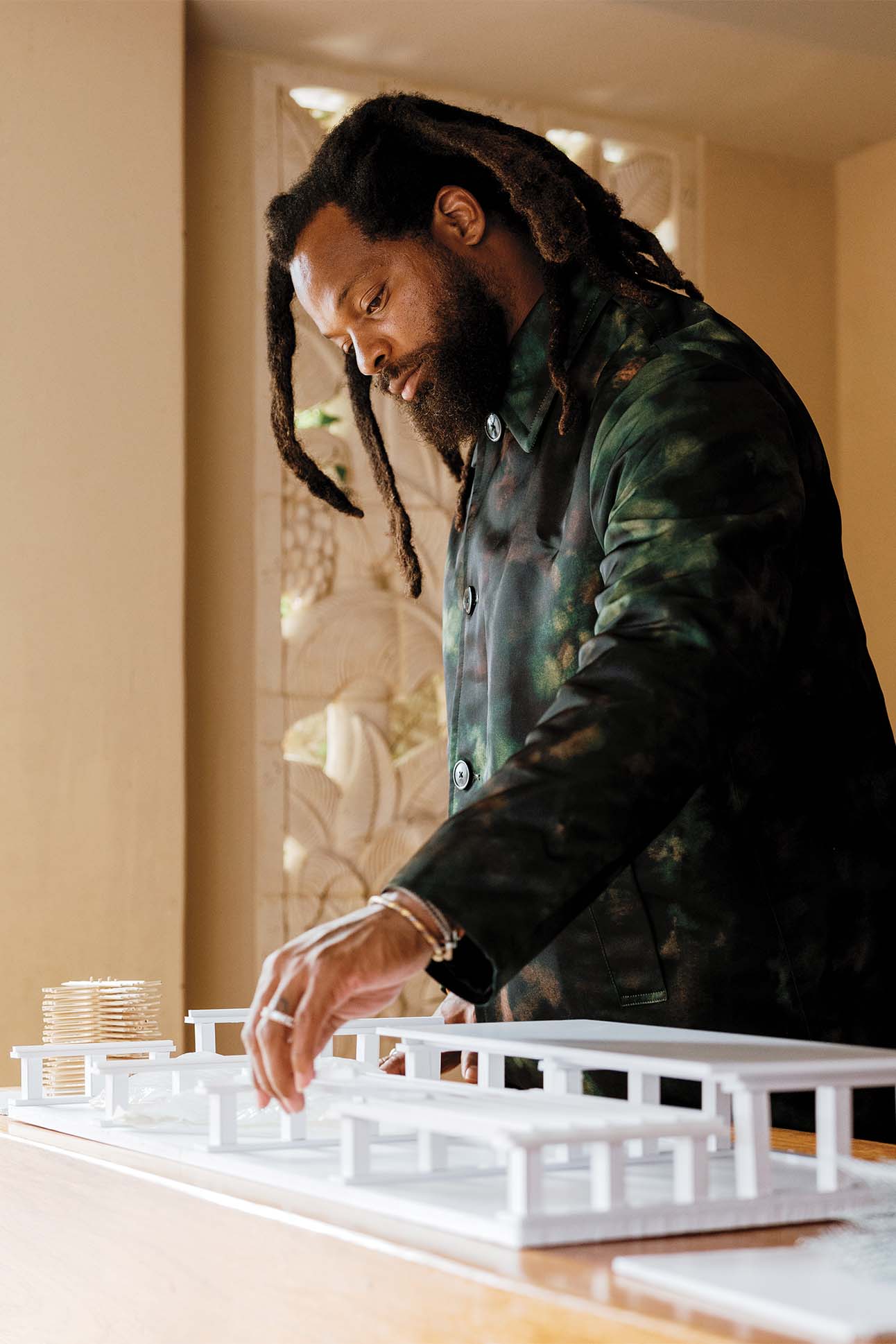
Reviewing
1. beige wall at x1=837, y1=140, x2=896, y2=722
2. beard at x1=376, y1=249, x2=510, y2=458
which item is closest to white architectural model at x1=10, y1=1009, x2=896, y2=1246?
beard at x1=376, y1=249, x2=510, y2=458

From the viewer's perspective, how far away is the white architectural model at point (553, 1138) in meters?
0.65

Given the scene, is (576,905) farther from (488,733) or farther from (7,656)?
(7,656)

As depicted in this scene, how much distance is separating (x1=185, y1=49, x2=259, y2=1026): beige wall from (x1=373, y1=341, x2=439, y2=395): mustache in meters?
1.91

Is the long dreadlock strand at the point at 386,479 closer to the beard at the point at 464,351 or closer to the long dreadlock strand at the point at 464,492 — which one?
the long dreadlock strand at the point at 464,492

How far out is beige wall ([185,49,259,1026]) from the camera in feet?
11.9

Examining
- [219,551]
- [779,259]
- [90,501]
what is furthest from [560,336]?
[779,259]

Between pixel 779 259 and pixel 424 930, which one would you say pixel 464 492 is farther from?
pixel 779 259

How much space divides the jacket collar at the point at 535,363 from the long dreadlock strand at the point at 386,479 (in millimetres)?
397

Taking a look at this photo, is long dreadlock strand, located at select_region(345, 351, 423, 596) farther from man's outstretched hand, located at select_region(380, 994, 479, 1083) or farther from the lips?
man's outstretched hand, located at select_region(380, 994, 479, 1083)

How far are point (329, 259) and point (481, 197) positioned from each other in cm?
17

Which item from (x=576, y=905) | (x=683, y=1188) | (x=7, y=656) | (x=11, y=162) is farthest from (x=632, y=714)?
(x=11, y=162)

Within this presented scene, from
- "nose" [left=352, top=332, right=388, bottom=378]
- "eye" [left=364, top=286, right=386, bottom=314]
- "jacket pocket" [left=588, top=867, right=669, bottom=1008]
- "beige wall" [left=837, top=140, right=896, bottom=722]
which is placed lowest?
"jacket pocket" [left=588, top=867, right=669, bottom=1008]

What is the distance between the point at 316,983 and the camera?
2.77 feet

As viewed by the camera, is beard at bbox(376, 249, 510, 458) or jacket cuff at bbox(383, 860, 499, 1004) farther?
beard at bbox(376, 249, 510, 458)
